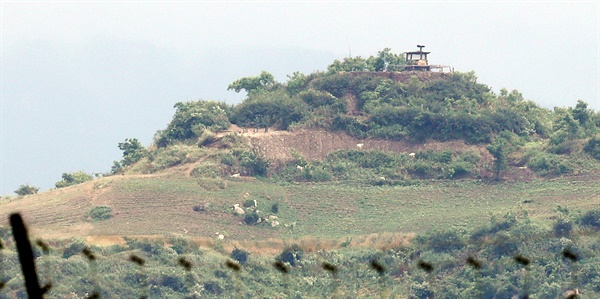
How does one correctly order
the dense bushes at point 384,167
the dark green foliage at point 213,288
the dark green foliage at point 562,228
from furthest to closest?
the dense bushes at point 384,167, the dark green foliage at point 562,228, the dark green foliage at point 213,288

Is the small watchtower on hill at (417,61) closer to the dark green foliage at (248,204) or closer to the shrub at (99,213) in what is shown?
the dark green foliage at (248,204)

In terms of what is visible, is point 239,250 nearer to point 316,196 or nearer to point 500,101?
point 316,196

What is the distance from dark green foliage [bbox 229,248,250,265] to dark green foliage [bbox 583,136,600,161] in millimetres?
21549

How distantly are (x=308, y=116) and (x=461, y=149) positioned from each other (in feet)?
30.5

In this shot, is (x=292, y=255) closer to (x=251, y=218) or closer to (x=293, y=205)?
(x=251, y=218)

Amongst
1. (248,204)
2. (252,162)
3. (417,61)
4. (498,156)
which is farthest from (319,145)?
(417,61)

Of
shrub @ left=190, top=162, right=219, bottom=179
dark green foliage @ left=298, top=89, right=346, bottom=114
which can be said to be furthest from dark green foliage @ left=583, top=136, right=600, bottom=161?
shrub @ left=190, top=162, right=219, bottom=179

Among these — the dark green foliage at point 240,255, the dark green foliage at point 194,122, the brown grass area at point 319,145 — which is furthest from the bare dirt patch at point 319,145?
the dark green foliage at point 240,255

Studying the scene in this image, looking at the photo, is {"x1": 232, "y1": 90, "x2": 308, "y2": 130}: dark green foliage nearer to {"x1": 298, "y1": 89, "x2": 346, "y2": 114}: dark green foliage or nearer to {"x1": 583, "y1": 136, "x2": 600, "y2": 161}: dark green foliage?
{"x1": 298, "y1": 89, "x2": 346, "y2": 114}: dark green foliage

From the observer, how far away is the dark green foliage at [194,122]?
3108 inches

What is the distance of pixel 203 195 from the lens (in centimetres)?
7050

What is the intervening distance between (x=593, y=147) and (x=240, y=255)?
22329 millimetres

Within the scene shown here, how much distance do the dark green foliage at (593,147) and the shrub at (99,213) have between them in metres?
26.6

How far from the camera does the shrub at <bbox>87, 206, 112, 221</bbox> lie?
6675cm
